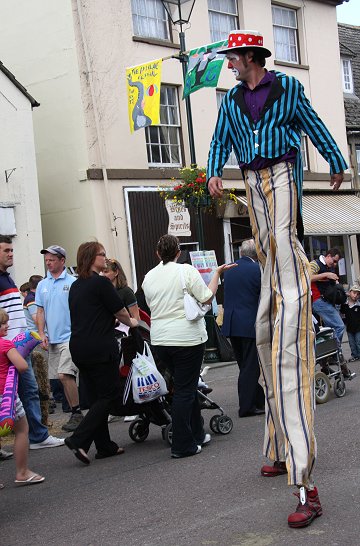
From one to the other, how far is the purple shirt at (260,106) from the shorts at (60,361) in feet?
17.0

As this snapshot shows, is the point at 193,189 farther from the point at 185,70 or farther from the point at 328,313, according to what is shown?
the point at 328,313

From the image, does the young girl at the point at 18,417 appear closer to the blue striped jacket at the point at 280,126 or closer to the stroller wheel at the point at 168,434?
the stroller wheel at the point at 168,434

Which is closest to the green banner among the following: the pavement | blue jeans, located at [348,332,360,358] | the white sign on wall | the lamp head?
the lamp head

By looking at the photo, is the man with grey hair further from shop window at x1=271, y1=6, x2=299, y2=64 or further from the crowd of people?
shop window at x1=271, y1=6, x2=299, y2=64

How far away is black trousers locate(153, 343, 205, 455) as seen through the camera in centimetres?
715

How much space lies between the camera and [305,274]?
4777 millimetres

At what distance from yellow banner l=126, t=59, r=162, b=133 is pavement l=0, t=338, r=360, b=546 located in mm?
10730

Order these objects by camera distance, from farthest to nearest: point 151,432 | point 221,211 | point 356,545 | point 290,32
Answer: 1. point 290,32
2. point 221,211
3. point 151,432
4. point 356,545

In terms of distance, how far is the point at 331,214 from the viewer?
23703 mm

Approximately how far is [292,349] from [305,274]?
414 millimetres

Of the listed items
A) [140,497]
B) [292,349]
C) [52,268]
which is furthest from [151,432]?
[292,349]

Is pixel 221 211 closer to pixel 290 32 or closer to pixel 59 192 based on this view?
pixel 59 192

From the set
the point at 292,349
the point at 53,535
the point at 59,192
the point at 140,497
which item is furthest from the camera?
the point at 59,192

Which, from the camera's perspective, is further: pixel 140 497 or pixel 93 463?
pixel 93 463
